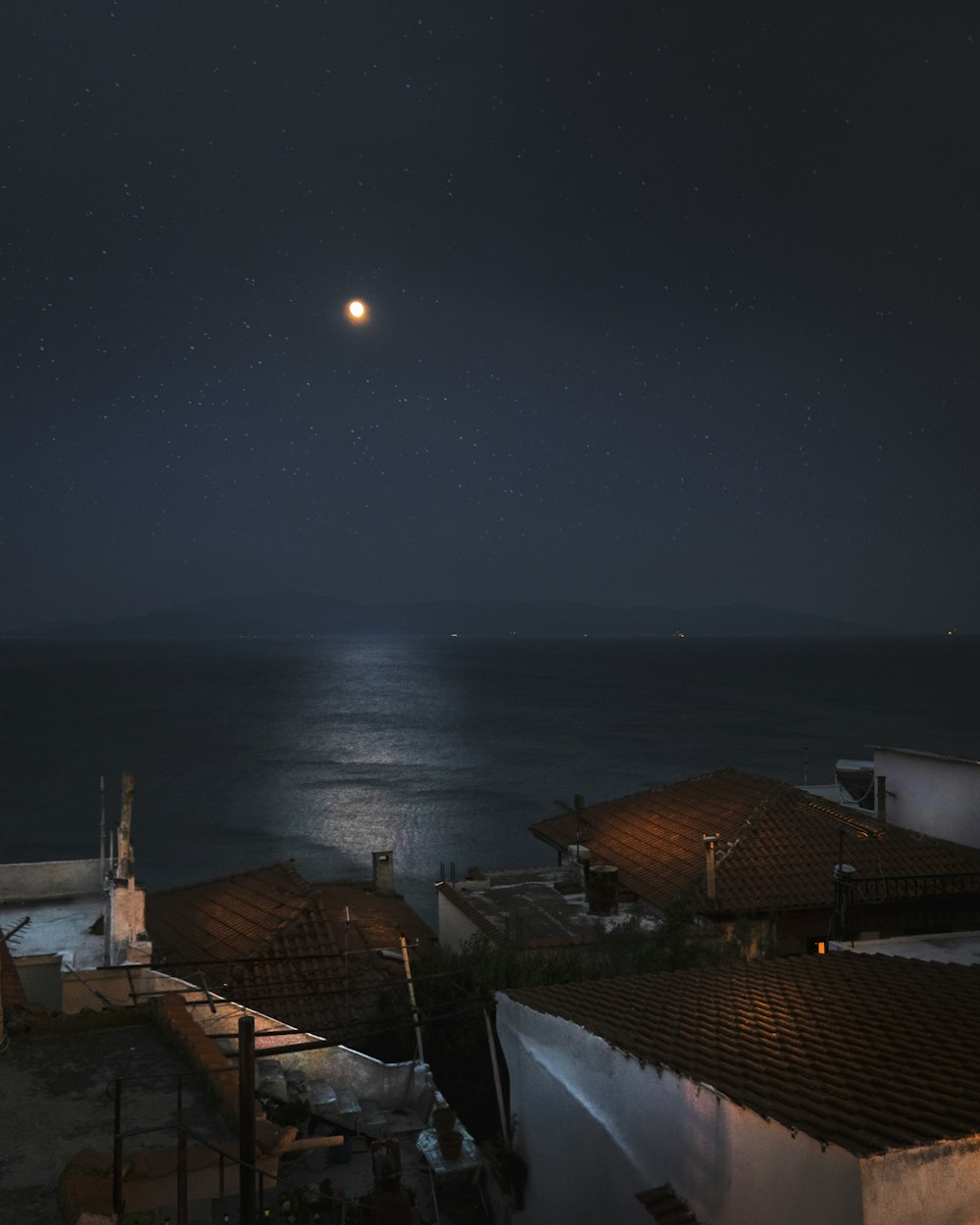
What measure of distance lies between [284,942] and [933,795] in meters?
12.9

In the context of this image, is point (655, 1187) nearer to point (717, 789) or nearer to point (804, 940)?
point (804, 940)

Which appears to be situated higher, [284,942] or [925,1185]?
[925,1185]

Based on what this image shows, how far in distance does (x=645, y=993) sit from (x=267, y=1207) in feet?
12.9

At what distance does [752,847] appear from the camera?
747 inches

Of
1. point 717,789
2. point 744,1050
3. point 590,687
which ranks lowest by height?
point 590,687

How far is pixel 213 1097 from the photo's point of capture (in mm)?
6449

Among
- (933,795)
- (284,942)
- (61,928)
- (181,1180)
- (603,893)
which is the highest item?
(181,1180)

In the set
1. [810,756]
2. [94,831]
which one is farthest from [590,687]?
[94,831]

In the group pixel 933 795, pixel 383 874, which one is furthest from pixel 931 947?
pixel 383 874

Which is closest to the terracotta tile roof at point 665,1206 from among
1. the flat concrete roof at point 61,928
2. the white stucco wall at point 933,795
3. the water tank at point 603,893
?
the flat concrete roof at point 61,928

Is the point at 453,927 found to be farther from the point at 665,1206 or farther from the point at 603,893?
the point at 665,1206

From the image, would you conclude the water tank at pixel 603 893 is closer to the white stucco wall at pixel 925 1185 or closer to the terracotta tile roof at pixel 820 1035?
the terracotta tile roof at pixel 820 1035

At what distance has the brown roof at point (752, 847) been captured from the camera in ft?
57.5

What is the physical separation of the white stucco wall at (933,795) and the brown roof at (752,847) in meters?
0.58
